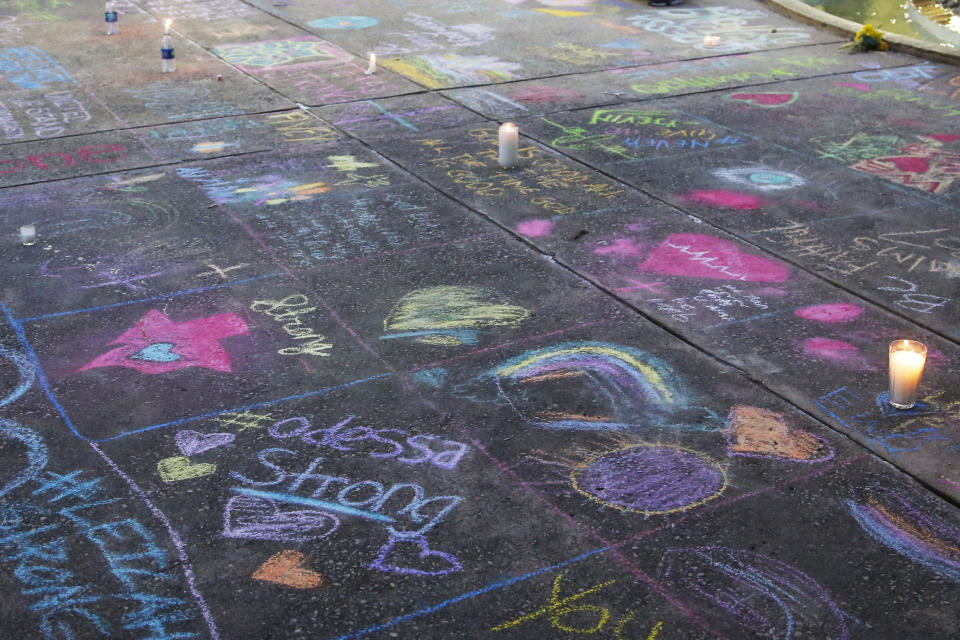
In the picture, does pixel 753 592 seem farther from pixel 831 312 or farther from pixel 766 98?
pixel 766 98

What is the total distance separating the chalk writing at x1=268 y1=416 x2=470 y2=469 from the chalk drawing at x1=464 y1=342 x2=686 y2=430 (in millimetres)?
459

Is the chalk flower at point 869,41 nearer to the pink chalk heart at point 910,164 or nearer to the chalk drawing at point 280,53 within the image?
the pink chalk heart at point 910,164

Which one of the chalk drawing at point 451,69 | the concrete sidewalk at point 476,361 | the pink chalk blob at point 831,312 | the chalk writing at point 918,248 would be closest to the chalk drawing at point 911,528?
the concrete sidewalk at point 476,361

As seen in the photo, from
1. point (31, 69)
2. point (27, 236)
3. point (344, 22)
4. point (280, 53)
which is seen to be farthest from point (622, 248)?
point (344, 22)

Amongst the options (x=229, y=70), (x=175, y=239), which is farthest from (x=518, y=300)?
(x=229, y=70)

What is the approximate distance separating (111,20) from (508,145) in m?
6.62

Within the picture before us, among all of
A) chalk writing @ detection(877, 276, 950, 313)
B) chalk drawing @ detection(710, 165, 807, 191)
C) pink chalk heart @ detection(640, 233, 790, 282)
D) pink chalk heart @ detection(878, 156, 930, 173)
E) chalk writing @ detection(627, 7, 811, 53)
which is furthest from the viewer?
chalk writing @ detection(627, 7, 811, 53)

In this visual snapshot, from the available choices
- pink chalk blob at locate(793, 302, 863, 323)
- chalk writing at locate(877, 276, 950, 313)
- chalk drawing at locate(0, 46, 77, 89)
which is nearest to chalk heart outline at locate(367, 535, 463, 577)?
pink chalk blob at locate(793, 302, 863, 323)

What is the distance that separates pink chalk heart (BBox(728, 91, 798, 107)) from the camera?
10.3 m

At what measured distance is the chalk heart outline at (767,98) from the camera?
404 inches

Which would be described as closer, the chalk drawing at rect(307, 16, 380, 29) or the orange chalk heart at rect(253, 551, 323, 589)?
the orange chalk heart at rect(253, 551, 323, 589)

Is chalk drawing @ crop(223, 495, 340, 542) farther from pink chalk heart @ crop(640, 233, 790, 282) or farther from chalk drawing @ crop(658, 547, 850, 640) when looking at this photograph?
pink chalk heart @ crop(640, 233, 790, 282)

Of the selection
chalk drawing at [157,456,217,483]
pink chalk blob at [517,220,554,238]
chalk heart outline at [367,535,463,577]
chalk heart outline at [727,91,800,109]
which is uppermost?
chalk heart outline at [727,91,800,109]

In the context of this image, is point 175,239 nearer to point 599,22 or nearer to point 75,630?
point 75,630
